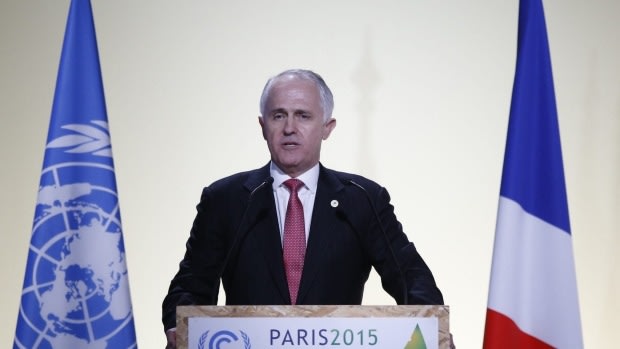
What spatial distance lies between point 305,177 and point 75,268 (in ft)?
2.35

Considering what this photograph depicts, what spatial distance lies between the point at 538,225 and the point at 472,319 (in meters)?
1.32

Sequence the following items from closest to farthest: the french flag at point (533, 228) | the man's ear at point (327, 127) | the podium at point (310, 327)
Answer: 1. the podium at point (310, 327)
2. the french flag at point (533, 228)
3. the man's ear at point (327, 127)

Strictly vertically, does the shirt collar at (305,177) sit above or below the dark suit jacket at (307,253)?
above

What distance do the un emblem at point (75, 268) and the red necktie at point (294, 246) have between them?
0.49 metres

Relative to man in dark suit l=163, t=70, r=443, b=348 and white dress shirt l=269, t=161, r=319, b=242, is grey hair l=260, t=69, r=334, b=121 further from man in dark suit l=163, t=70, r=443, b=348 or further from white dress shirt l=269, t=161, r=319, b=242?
white dress shirt l=269, t=161, r=319, b=242

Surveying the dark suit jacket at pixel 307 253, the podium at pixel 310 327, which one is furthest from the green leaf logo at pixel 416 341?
the dark suit jacket at pixel 307 253

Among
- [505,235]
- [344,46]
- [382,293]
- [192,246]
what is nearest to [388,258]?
[505,235]

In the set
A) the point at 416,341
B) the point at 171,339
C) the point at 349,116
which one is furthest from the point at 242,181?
the point at 349,116

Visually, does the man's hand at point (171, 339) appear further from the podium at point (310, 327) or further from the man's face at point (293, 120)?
the man's face at point (293, 120)

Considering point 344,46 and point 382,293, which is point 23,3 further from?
point 382,293

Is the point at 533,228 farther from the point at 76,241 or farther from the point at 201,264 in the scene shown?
the point at 76,241

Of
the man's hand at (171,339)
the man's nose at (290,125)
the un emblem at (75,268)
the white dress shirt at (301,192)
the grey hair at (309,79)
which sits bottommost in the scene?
the man's hand at (171,339)

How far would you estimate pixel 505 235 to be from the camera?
2311mm

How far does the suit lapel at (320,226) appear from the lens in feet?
7.59
